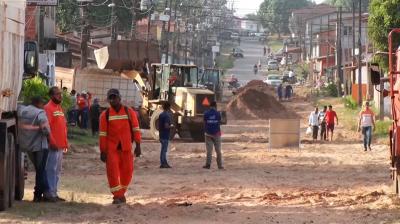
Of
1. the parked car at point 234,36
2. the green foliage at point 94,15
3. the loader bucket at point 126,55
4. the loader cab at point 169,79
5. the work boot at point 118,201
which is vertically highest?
the parked car at point 234,36

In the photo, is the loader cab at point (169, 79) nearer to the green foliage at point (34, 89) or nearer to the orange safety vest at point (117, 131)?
the green foliage at point (34, 89)

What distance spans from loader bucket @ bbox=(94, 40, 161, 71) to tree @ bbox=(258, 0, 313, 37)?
4611 inches

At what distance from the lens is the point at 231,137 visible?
37.9m

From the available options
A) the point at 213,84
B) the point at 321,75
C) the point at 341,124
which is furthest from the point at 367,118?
the point at 321,75

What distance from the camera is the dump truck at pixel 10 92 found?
12.5 metres

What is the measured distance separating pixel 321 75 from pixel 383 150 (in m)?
70.0

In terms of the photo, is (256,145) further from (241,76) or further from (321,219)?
(241,76)

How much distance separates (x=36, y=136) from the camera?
14.0 meters

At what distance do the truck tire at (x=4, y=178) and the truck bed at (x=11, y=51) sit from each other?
60cm

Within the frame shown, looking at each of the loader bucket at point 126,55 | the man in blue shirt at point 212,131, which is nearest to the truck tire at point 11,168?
the man in blue shirt at point 212,131

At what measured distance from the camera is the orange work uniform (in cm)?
1432

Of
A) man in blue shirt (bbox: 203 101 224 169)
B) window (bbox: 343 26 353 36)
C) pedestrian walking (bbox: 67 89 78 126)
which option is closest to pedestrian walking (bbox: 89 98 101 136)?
pedestrian walking (bbox: 67 89 78 126)

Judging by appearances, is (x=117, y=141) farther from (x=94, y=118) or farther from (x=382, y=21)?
(x=382, y=21)

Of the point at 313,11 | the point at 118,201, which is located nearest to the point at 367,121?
the point at 118,201
